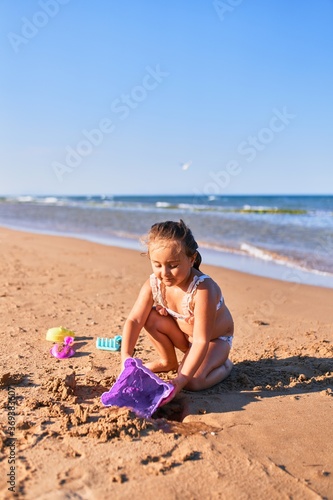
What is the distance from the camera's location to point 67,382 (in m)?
3.13

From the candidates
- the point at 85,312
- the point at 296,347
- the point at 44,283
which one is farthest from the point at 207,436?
the point at 44,283

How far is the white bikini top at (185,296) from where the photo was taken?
10.6ft

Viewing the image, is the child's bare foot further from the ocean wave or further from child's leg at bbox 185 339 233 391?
the ocean wave

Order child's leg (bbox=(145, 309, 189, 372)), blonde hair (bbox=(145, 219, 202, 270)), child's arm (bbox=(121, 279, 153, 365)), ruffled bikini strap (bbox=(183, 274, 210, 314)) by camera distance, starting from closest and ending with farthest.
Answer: blonde hair (bbox=(145, 219, 202, 270))
ruffled bikini strap (bbox=(183, 274, 210, 314))
child's arm (bbox=(121, 279, 153, 365))
child's leg (bbox=(145, 309, 189, 372))

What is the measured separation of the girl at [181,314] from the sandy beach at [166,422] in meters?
0.18

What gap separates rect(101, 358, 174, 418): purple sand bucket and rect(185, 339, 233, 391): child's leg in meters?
0.36

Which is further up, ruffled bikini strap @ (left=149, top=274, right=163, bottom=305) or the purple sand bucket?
ruffled bikini strap @ (left=149, top=274, right=163, bottom=305)

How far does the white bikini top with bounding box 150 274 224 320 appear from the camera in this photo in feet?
10.6

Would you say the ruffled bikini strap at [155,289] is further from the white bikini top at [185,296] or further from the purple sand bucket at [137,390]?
the purple sand bucket at [137,390]

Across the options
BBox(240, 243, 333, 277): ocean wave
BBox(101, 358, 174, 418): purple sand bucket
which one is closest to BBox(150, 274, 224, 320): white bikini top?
BBox(101, 358, 174, 418): purple sand bucket

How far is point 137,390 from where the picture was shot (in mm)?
2971

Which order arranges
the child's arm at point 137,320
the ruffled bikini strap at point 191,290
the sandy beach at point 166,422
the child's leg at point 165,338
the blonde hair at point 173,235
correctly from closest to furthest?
the sandy beach at point 166,422
the blonde hair at point 173,235
the ruffled bikini strap at point 191,290
the child's arm at point 137,320
the child's leg at point 165,338

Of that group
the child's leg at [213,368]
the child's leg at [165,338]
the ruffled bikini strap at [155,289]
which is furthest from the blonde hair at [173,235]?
the child's leg at [213,368]

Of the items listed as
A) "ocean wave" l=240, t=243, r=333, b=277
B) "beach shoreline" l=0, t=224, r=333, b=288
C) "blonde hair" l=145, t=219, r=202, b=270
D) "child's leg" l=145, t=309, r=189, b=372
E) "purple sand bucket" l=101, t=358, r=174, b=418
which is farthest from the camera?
"ocean wave" l=240, t=243, r=333, b=277
